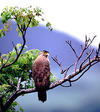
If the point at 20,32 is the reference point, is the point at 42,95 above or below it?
below

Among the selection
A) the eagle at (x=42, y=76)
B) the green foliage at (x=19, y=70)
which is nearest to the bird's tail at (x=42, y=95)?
the eagle at (x=42, y=76)

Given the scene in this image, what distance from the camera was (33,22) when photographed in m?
8.59

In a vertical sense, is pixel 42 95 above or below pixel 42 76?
below

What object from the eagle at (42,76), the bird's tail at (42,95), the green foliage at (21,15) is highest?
the green foliage at (21,15)

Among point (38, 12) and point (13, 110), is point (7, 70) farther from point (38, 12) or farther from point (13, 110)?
point (38, 12)

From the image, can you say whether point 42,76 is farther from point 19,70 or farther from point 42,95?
point 19,70

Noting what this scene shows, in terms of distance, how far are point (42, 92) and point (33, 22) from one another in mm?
2124

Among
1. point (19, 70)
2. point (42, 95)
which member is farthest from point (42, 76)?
point (19, 70)

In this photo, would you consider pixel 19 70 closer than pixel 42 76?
No

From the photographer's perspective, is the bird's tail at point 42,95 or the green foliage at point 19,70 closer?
the bird's tail at point 42,95

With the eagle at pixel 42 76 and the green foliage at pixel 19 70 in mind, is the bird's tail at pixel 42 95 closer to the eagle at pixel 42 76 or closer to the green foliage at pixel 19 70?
the eagle at pixel 42 76

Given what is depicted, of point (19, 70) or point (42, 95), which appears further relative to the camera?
point (19, 70)

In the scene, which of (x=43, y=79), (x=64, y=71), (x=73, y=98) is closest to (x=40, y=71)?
(x=43, y=79)

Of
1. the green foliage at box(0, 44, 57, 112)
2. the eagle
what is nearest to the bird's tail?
the eagle
